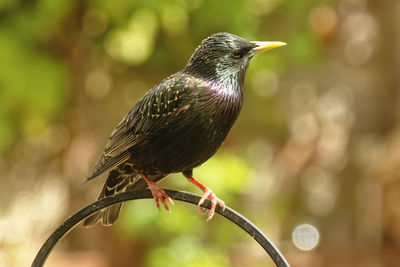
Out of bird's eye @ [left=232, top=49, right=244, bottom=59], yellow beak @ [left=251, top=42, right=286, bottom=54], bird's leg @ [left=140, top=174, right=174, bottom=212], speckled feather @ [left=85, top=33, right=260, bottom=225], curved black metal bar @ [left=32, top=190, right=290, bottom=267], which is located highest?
bird's eye @ [left=232, top=49, right=244, bottom=59]

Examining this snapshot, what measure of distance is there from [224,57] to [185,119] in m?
0.25

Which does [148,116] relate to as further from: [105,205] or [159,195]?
[105,205]

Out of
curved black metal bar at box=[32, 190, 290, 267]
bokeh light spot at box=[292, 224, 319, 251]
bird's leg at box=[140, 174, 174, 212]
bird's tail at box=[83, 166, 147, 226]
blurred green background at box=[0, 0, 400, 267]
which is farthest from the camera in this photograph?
bokeh light spot at box=[292, 224, 319, 251]

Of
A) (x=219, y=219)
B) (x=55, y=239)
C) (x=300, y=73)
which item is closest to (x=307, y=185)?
(x=300, y=73)

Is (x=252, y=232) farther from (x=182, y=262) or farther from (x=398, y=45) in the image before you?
(x=398, y=45)

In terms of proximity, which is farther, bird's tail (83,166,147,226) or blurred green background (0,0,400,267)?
blurred green background (0,0,400,267)

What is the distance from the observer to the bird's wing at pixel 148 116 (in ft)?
6.43

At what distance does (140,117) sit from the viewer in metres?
2.07

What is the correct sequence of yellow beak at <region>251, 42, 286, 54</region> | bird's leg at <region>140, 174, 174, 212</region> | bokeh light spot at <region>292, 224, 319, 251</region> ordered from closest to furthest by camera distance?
1. yellow beak at <region>251, 42, 286, 54</region>
2. bird's leg at <region>140, 174, 174, 212</region>
3. bokeh light spot at <region>292, 224, 319, 251</region>

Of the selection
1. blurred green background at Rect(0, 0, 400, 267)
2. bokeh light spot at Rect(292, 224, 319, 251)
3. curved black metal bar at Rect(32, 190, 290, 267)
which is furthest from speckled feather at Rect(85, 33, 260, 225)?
bokeh light spot at Rect(292, 224, 319, 251)

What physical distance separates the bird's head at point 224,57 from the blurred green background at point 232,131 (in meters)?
1.87

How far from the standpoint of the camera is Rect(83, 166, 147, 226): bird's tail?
6.95ft

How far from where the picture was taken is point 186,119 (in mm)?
1914

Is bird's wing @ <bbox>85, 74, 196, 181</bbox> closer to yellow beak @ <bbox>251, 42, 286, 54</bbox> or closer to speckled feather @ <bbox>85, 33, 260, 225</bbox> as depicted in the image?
speckled feather @ <bbox>85, 33, 260, 225</bbox>
